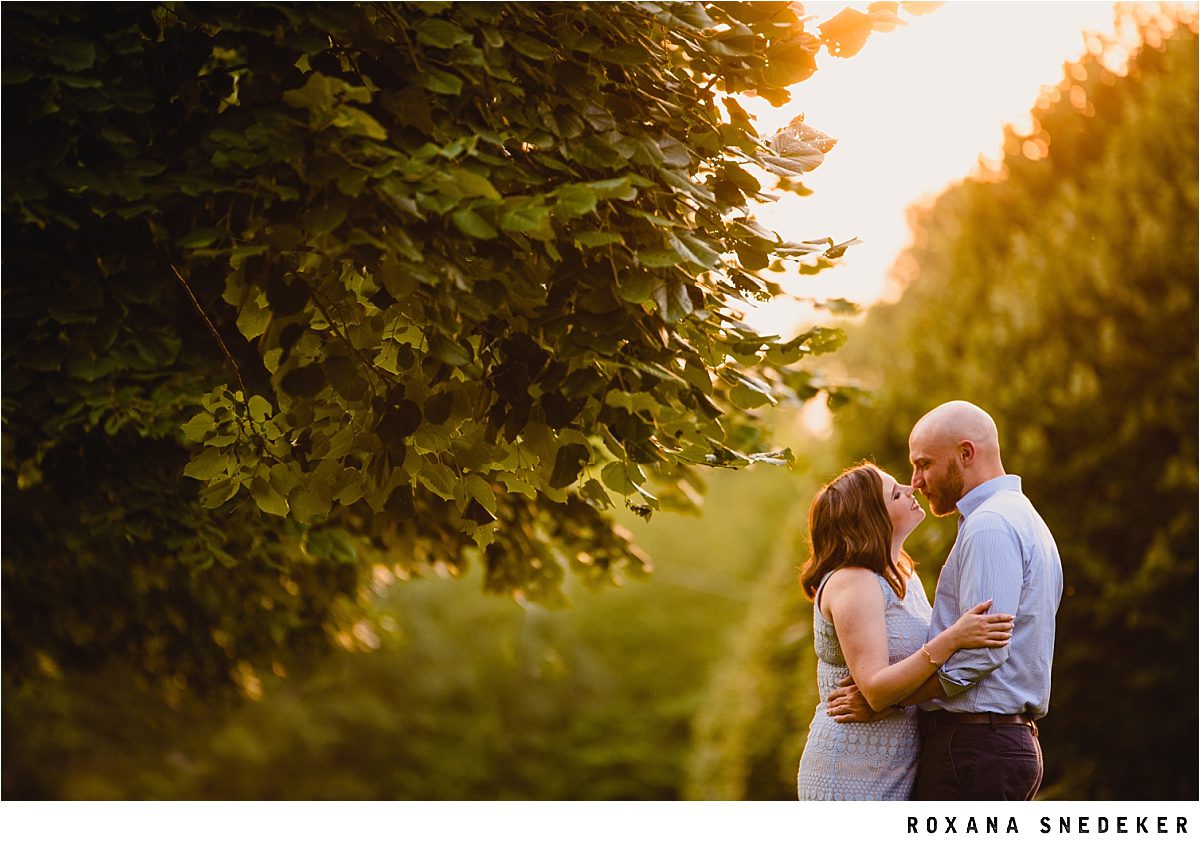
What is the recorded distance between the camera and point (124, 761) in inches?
698

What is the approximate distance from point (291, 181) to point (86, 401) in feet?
4.99

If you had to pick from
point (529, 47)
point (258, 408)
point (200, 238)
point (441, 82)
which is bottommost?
point (258, 408)

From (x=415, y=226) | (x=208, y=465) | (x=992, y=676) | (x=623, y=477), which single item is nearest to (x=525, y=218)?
(x=415, y=226)

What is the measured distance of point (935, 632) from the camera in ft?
11.7

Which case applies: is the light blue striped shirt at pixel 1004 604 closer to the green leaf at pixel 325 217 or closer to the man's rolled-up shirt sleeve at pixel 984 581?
the man's rolled-up shirt sleeve at pixel 984 581

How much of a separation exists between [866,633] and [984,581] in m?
0.38

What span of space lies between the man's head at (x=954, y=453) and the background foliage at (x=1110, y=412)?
568cm

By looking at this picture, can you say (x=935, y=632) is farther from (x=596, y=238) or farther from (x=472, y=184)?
(x=472, y=184)

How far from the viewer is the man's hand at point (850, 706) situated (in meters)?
3.51

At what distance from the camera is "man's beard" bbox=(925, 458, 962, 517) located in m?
3.70

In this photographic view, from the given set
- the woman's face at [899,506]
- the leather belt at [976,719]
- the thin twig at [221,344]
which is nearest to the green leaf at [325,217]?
the thin twig at [221,344]

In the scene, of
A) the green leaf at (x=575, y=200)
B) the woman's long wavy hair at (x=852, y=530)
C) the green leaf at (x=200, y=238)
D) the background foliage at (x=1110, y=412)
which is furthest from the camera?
the background foliage at (x=1110, y=412)
